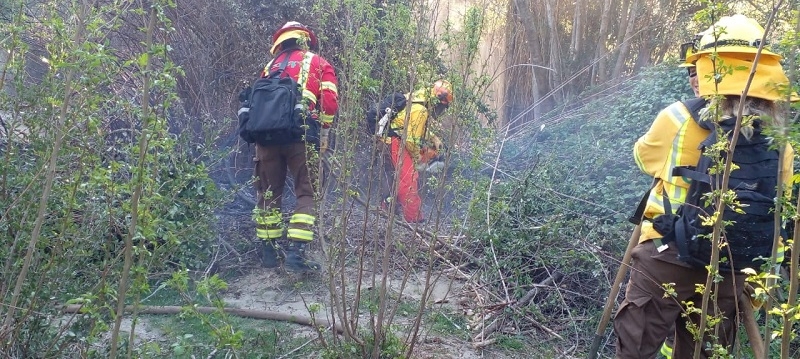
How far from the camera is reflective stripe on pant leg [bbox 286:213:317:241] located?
4711 millimetres

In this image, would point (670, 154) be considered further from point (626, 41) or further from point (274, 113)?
point (626, 41)

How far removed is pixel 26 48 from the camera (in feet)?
7.88

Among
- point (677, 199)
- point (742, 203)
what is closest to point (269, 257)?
point (677, 199)

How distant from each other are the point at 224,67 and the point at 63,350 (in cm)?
448

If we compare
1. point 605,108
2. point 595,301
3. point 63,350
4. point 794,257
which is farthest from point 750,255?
point 605,108

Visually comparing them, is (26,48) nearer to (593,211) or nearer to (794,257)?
(794,257)

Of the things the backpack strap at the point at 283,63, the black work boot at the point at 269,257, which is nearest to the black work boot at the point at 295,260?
the black work boot at the point at 269,257

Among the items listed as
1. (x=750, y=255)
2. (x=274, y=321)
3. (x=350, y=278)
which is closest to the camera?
(x=750, y=255)

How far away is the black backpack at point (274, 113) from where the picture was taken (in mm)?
4625

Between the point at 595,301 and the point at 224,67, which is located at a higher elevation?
the point at 224,67

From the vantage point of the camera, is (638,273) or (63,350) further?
(638,273)

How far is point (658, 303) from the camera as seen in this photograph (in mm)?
2816

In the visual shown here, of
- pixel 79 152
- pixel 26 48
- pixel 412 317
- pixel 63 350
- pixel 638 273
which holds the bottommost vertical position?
pixel 412 317

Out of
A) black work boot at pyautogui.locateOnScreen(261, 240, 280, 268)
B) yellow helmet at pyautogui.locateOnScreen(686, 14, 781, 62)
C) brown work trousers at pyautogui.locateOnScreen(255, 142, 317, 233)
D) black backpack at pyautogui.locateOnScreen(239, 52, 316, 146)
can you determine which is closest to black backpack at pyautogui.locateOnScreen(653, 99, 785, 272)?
yellow helmet at pyautogui.locateOnScreen(686, 14, 781, 62)
